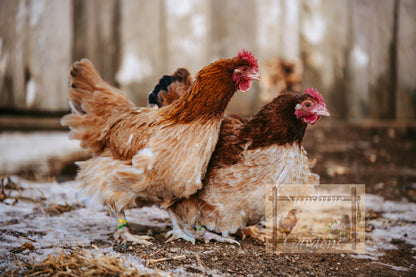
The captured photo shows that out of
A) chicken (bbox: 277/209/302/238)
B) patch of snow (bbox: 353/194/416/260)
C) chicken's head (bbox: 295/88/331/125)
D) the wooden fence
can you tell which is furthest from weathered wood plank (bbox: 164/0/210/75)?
patch of snow (bbox: 353/194/416/260)

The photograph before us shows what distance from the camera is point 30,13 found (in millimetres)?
3918

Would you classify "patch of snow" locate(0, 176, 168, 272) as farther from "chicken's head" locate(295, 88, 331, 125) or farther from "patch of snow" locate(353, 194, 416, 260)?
"patch of snow" locate(353, 194, 416, 260)

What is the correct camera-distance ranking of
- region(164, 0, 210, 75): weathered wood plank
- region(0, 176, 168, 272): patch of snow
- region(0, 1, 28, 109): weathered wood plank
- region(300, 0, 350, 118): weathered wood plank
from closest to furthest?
region(0, 176, 168, 272): patch of snow → region(0, 1, 28, 109): weathered wood plank → region(164, 0, 210, 75): weathered wood plank → region(300, 0, 350, 118): weathered wood plank

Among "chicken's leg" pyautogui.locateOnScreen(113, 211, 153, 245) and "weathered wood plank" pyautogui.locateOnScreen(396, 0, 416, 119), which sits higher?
"weathered wood plank" pyautogui.locateOnScreen(396, 0, 416, 119)

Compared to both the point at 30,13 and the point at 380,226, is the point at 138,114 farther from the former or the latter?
the point at 30,13

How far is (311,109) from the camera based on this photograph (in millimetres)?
2266

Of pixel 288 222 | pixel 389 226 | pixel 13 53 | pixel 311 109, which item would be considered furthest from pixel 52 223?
pixel 389 226

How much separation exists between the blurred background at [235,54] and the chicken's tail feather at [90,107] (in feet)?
4.46

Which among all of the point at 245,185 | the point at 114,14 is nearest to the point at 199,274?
the point at 245,185

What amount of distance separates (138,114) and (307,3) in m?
3.09

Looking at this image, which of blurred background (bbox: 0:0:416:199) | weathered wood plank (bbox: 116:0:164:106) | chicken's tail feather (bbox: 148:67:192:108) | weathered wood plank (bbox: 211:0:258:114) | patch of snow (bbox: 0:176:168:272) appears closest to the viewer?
patch of snow (bbox: 0:176:168:272)

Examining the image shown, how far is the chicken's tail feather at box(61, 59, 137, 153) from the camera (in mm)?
2697

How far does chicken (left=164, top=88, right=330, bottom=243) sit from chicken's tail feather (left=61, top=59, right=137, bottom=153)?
80 cm

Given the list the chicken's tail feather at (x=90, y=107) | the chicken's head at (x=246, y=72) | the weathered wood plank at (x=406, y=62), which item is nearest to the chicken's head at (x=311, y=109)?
the chicken's head at (x=246, y=72)
